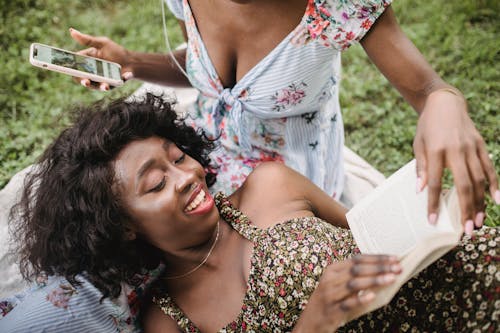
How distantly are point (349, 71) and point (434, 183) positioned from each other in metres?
2.55

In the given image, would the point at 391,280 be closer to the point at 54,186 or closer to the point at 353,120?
the point at 54,186

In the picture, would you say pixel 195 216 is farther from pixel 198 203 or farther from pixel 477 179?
pixel 477 179

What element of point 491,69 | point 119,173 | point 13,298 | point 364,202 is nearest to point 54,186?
point 119,173

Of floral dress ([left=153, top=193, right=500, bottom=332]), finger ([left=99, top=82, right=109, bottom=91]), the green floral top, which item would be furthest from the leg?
finger ([left=99, top=82, right=109, bottom=91])

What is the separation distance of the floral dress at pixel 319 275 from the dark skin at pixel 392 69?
0.24 meters

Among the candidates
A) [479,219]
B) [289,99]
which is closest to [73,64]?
[289,99]

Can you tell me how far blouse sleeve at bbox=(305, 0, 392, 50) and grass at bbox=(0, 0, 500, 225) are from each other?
1.44 metres

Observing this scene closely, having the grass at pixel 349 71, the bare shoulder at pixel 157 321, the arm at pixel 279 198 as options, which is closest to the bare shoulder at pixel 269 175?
the arm at pixel 279 198

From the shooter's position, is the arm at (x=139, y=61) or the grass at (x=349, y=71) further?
the grass at (x=349, y=71)

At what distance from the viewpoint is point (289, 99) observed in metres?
2.17

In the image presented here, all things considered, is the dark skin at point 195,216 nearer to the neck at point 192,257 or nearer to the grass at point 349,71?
the neck at point 192,257

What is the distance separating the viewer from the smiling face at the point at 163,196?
183 centimetres

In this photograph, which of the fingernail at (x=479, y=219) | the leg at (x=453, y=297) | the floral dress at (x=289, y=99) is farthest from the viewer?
Answer: the floral dress at (x=289, y=99)

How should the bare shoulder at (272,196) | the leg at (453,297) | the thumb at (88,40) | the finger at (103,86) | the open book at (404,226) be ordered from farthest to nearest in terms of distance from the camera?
1. the thumb at (88,40)
2. the finger at (103,86)
3. the bare shoulder at (272,196)
4. the leg at (453,297)
5. the open book at (404,226)
